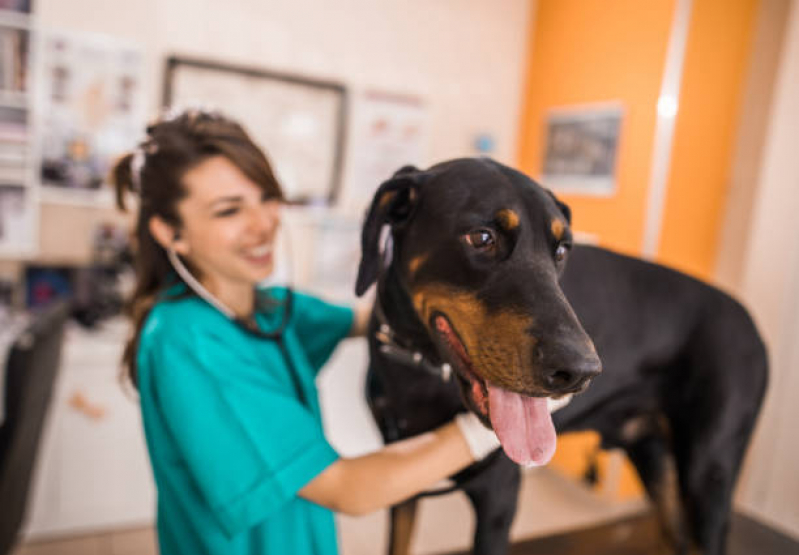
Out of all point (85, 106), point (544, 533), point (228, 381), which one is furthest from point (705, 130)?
point (85, 106)

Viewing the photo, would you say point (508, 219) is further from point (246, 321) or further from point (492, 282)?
point (246, 321)

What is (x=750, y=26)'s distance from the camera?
266 centimetres

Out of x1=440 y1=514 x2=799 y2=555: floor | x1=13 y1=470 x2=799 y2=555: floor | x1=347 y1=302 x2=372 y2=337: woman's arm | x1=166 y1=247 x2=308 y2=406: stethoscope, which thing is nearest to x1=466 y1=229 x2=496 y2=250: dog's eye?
x1=166 y1=247 x2=308 y2=406: stethoscope

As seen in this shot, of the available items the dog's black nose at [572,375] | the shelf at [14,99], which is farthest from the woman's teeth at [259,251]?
the shelf at [14,99]

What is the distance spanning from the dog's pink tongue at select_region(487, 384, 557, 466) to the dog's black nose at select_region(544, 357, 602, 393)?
0.07m

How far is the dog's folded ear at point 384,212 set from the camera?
34.6 inches

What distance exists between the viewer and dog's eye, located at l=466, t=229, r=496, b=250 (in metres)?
0.80

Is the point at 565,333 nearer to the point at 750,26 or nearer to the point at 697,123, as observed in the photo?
the point at 697,123

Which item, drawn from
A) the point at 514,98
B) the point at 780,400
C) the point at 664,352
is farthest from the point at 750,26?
the point at 664,352

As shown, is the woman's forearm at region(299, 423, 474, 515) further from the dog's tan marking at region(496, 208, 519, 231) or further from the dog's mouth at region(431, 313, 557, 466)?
the dog's tan marking at region(496, 208, 519, 231)

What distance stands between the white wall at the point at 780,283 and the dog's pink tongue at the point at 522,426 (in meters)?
2.33

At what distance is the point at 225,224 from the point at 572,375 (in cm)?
77

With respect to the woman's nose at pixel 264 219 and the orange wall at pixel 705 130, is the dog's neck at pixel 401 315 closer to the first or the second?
the woman's nose at pixel 264 219

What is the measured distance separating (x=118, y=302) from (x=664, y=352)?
2.54 meters
